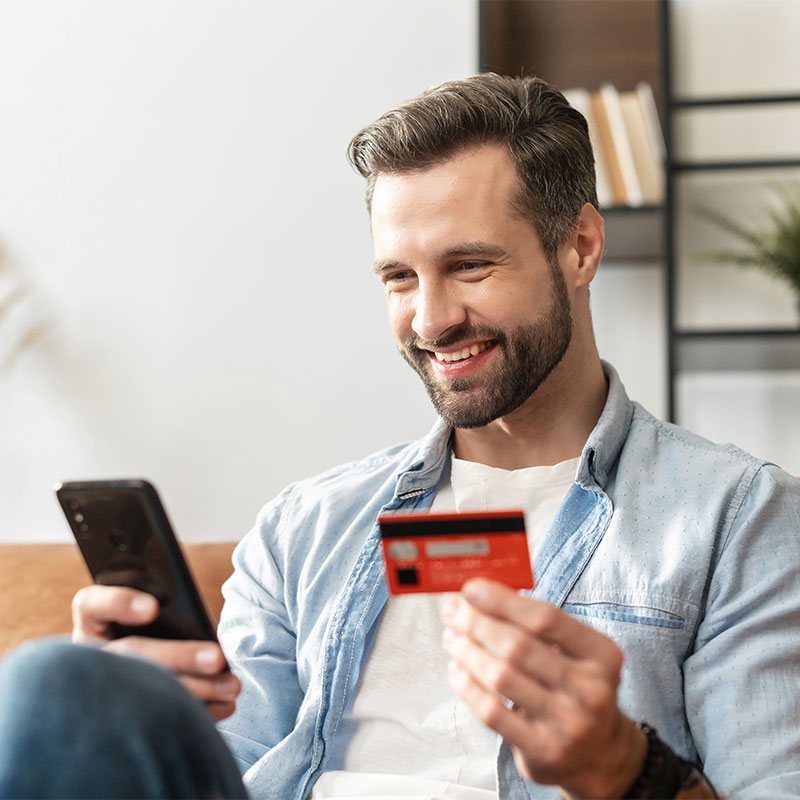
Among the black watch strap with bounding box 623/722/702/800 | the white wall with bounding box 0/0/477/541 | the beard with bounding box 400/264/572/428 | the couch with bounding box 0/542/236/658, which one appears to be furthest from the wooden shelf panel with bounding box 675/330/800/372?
the black watch strap with bounding box 623/722/702/800

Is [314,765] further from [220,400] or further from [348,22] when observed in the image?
[348,22]

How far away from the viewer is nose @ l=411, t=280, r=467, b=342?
3.98 feet

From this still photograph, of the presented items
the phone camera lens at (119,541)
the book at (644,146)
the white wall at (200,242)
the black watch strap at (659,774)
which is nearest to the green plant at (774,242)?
the book at (644,146)

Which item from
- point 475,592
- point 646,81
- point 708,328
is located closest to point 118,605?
point 475,592

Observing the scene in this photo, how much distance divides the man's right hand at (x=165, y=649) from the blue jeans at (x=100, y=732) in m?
0.17

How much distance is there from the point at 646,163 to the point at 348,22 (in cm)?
83

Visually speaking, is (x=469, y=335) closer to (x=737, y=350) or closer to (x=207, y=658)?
(x=207, y=658)

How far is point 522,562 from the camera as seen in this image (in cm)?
79

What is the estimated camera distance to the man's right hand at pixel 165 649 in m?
0.90

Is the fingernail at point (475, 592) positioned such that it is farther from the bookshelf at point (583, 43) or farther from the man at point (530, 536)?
the bookshelf at point (583, 43)

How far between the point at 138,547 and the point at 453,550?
11.2 inches

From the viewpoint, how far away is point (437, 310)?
1.21m

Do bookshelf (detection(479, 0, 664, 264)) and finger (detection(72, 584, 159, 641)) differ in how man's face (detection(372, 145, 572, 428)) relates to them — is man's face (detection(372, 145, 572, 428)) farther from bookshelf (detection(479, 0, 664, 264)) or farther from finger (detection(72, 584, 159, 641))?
bookshelf (detection(479, 0, 664, 264))

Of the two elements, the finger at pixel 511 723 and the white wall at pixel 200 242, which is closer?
the finger at pixel 511 723
